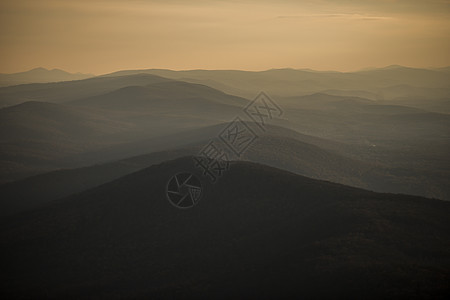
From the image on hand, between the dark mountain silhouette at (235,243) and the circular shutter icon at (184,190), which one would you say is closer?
the dark mountain silhouette at (235,243)

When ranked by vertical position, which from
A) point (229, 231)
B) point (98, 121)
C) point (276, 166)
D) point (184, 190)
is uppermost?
point (98, 121)

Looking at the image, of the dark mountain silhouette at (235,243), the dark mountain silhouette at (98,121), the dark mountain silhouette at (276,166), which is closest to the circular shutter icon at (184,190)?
the dark mountain silhouette at (235,243)

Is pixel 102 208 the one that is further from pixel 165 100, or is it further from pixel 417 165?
pixel 165 100

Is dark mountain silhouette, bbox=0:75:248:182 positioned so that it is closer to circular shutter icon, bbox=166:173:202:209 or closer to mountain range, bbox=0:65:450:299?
mountain range, bbox=0:65:450:299

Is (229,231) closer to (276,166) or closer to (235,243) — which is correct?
(235,243)

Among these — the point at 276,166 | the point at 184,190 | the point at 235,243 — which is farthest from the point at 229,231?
the point at 276,166

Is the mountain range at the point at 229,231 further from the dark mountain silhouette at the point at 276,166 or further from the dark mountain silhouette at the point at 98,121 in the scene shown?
the dark mountain silhouette at the point at 98,121

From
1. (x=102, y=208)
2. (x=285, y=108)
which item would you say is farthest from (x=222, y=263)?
(x=285, y=108)
